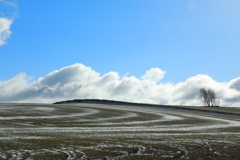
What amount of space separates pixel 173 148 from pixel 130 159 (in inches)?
133

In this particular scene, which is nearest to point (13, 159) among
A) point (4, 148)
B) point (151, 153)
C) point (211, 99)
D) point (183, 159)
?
point (4, 148)

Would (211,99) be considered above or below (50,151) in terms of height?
above

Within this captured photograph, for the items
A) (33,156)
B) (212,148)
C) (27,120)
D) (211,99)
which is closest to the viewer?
(33,156)

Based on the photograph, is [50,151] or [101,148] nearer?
[50,151]

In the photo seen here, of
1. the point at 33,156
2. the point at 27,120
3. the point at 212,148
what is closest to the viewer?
the point at 33,156

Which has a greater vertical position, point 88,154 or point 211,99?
point 211,99

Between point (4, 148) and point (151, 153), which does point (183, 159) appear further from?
point (4, 148)

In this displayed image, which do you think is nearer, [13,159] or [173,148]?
[13,159]

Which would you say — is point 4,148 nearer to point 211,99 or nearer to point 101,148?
point 101,148

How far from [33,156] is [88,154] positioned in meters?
2.23

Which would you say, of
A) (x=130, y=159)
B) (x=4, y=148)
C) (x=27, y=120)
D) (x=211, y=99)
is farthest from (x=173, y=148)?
(x=211, y=99)

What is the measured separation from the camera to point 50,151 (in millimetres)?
10914

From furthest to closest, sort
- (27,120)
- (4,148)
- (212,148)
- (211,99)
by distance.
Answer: (211,99) → (27,120) → (212,148) → (4,148)

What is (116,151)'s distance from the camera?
36.1ft
